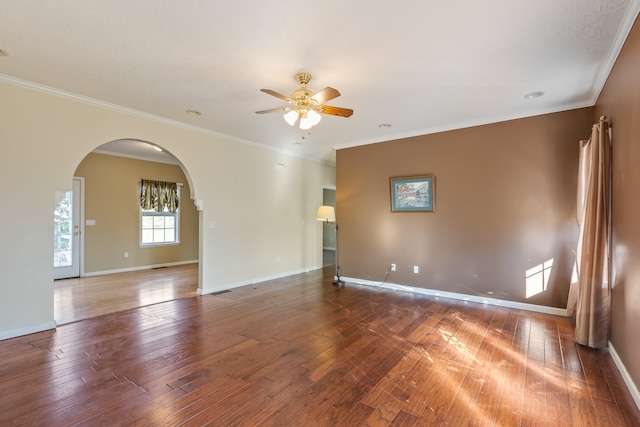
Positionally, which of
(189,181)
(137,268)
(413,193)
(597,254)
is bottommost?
(137,268)

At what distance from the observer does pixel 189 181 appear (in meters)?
4.84

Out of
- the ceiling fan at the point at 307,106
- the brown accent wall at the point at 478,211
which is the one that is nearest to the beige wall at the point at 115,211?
the brown accent wall at the point at 478,211

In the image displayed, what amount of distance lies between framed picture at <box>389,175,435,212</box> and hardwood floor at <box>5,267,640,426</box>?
1789mm

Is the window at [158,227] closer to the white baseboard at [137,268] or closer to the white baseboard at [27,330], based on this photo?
the white baseboard at [137,268]

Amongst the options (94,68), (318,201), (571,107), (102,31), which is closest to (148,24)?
(102,31)

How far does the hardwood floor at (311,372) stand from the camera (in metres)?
1.96

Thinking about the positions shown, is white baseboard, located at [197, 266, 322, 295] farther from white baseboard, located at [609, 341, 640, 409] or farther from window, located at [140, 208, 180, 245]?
white baseboard, located at [609, 341, 640, 409]

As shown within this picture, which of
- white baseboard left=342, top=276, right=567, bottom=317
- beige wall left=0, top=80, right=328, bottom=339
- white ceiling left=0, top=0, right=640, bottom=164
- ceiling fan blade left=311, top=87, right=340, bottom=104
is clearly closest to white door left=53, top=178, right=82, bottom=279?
beige wall left=0, top=80, right=328, bottom=339

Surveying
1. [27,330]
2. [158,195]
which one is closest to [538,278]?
[27,330]

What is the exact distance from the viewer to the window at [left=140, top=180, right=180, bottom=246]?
23.8ft

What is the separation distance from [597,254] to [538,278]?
1.40 meters

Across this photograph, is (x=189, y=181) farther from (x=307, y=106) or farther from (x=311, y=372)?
(x=311, y=372)

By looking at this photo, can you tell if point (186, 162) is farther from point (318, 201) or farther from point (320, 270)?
point (320, 270)

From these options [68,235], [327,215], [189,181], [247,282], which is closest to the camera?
[189,181]
